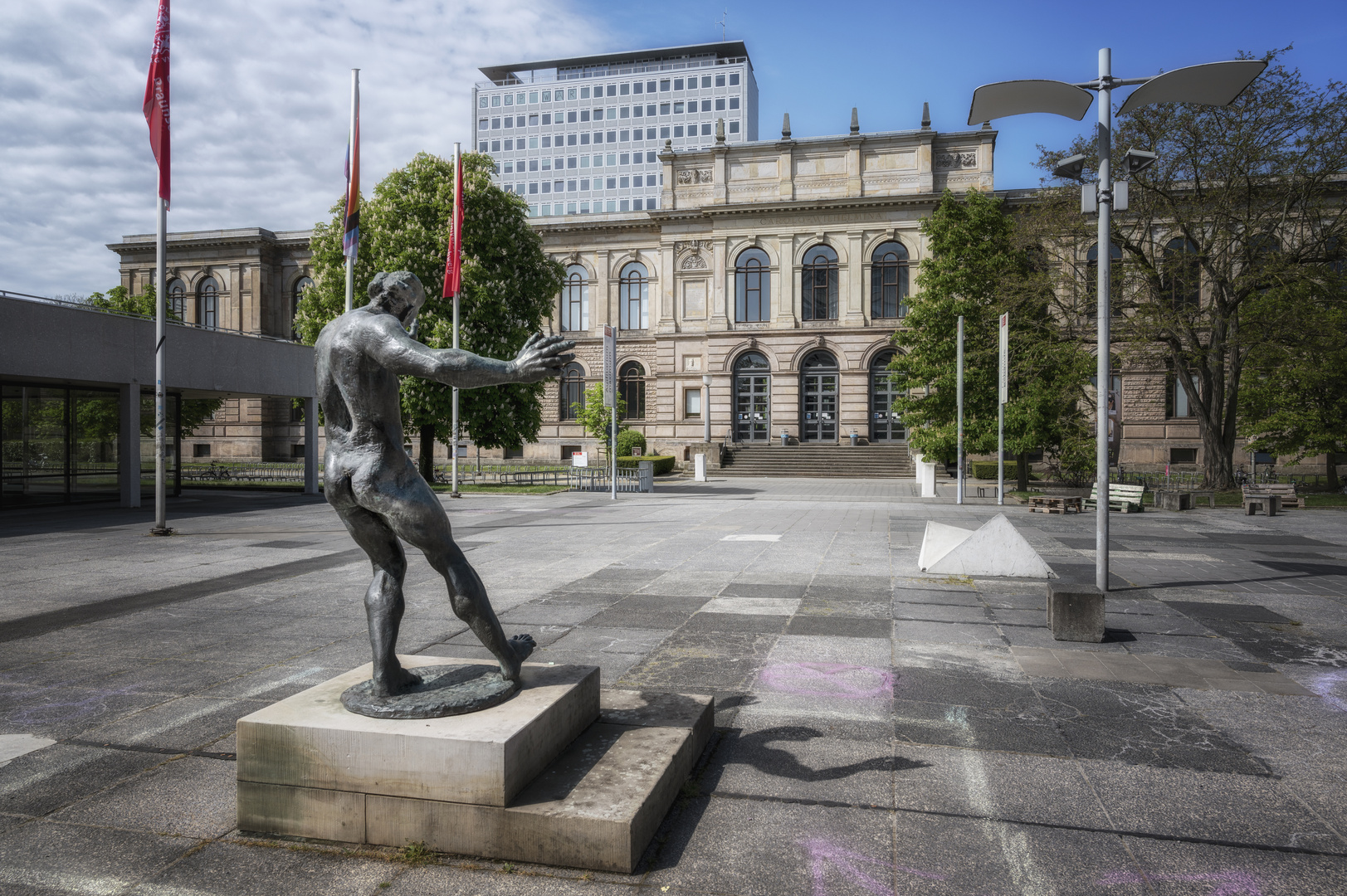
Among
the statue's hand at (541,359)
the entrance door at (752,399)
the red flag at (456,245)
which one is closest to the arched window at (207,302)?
the entrance door at (752,399)

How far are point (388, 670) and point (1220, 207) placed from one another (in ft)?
88.5

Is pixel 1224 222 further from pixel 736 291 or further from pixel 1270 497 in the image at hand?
pixel 736 291

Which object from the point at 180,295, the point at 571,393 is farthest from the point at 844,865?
the point at 180,295

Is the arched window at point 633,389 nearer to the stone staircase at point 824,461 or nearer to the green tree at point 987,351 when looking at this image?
the stone staircase at point 824,461

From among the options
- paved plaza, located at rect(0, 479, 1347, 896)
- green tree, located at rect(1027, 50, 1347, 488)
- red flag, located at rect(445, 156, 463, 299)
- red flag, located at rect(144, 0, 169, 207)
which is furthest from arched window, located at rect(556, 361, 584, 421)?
paved plaza, located at rect(0, 479, 1347, 896)

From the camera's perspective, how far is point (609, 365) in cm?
2542

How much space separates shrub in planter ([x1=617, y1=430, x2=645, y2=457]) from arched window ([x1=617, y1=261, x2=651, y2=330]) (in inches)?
461

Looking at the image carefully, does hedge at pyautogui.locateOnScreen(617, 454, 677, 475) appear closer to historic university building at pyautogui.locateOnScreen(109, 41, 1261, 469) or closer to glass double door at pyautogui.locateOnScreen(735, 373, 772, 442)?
historic university building at pyautogui.locateOnScreen(109, 41, 1261, 469)

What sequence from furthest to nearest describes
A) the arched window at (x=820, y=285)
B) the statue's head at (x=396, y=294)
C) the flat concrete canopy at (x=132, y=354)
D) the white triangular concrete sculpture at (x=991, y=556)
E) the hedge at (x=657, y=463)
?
the arched window at (x=820, y=285) < the hedge at (x=657, y=463) < the flat concrete canopy at (x=132, y=354) < the white triangular concrete sculpture at (x=991, y=556) < the statue's head at (x=396, y=294)

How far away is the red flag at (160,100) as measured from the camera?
48.4 ft

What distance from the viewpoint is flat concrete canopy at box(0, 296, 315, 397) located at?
1809cm

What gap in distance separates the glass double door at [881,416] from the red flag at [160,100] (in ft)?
121

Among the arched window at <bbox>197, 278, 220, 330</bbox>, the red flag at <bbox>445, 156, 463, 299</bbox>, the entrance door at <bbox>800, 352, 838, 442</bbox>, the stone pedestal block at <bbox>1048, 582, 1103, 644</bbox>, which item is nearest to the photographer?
the stone pedestal block at <bbox>1048, 582, 1103, 644</bbox>

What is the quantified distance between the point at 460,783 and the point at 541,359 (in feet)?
6.07
